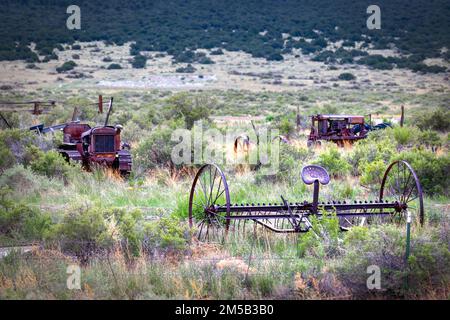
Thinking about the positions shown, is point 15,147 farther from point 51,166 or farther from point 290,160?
point 290,160

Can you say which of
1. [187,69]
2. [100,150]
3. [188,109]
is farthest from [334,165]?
[187,69]

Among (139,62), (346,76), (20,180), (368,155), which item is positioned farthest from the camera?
(139,62)

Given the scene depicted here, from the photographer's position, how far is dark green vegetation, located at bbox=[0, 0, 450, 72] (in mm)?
76062

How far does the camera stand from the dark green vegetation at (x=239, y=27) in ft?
250

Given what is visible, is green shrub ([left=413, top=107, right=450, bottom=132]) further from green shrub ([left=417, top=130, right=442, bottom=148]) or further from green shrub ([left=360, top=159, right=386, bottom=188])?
green shrub ([left=360, top=159, right=386, bottom=188])

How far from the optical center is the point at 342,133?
2220 centimetres

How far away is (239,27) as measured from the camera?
8588 cm

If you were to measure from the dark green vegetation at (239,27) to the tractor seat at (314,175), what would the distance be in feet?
206

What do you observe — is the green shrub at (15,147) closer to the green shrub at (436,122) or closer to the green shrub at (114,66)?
the green shrub at (436,122)

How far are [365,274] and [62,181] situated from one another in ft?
28.0

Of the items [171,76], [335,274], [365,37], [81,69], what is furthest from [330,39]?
[335,274]

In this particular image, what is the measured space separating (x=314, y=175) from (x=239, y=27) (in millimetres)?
78362

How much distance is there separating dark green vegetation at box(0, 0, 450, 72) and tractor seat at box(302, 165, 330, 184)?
62.7 meters
